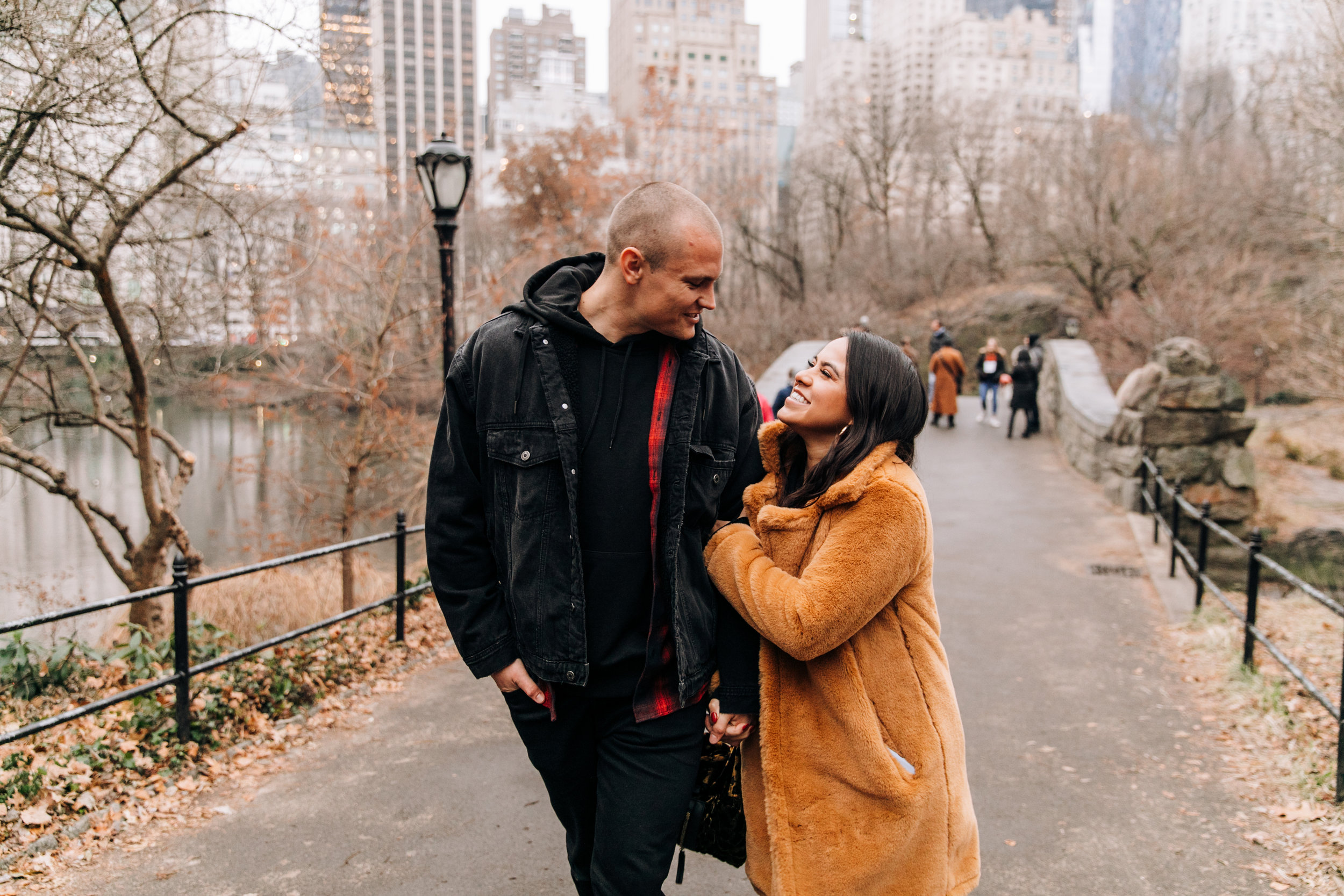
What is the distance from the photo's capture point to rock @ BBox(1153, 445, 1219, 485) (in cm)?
1162

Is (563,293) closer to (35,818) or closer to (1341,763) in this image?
(35,818)

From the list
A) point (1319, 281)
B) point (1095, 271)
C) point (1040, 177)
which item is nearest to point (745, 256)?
point (1040, 177)

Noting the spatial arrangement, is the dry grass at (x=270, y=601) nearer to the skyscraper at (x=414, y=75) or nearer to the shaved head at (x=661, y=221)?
the skyscraper at (x=414, y=75)

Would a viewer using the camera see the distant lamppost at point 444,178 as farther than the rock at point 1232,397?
No

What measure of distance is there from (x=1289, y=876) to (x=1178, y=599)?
451 cm

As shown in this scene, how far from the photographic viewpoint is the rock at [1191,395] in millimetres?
11641

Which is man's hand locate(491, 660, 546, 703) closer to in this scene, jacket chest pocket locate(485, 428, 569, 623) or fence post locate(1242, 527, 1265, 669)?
jacket chest pocket locate(485, 428, 569, 623)

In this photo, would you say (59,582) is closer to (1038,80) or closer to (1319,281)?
(1319,281)

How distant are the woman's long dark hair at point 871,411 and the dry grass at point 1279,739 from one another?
2676mm

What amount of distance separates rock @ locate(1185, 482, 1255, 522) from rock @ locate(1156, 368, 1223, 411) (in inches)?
39.3

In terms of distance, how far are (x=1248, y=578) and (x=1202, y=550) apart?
0.46 metres

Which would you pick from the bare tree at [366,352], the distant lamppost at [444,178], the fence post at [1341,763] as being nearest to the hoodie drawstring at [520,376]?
the fence post at [1341,763]

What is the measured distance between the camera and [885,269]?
1554 inches

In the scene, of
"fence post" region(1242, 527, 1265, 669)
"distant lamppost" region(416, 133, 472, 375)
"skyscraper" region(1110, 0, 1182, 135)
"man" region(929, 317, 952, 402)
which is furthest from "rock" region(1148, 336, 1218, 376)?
"skyscraper" region(1110, 0, 1182, 135)
